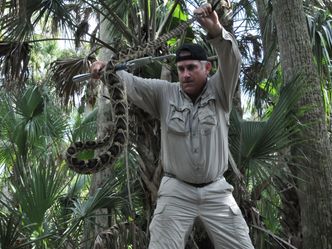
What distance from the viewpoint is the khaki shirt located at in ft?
11.2

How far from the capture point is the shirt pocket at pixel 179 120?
3.48 m

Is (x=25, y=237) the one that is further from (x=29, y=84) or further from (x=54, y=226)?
A: (x=29, y=84)

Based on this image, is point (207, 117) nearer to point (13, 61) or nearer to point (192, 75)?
point (192, 75)

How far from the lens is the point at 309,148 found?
5.09 metres

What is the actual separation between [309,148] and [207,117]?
2.05 meters

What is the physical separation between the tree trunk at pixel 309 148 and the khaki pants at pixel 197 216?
1.57m

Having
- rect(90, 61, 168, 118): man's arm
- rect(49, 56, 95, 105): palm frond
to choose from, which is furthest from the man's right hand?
rect(49, 56, 95, 105): palm frond

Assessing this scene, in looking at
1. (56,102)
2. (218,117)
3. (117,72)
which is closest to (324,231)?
(218,117)

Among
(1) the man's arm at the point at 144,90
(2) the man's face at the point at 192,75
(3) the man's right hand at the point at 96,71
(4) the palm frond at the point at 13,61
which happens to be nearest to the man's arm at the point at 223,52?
(2) the man's face at the point at 192,75

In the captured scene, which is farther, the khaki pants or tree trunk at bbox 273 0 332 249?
tree trunk at bbox 273 0 332 249

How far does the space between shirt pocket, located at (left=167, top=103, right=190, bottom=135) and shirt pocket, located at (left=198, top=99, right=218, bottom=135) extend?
0.10 meters

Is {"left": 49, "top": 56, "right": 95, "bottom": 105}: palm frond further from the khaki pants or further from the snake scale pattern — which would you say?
the khaki pants

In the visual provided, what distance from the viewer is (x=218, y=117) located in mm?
3576

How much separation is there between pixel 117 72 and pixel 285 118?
2.16 meters
